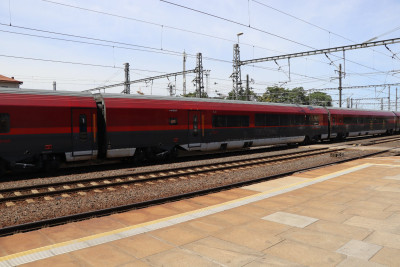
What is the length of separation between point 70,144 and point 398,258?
10.8 metres

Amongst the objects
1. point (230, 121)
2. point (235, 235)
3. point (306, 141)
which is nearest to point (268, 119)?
point (230, 121)

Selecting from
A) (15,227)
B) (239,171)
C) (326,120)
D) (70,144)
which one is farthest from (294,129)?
(15,227)

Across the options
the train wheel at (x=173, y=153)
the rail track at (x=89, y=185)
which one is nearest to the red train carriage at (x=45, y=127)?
the rail track at (x=89, y=185)

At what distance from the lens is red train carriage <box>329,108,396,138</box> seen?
89.6 ft

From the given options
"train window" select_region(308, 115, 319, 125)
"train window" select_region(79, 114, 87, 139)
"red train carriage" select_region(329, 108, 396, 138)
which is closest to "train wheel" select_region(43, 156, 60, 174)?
"train window" select_region(79, 114, 87, 139)

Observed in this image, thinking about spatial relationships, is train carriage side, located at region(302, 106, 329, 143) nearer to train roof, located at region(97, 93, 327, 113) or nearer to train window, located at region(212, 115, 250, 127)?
train roof, located at region(97, 93, 327, 113)

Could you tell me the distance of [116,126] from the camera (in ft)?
42.1

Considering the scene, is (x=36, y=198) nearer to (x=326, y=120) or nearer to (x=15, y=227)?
(x=15, y=227)

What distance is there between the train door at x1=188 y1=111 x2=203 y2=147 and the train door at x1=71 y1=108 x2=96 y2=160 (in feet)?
16.0

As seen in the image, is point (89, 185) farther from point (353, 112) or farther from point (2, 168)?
point (353, 112)

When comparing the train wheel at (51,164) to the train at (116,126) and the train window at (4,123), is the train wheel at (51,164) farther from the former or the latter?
the train window at (4,123)

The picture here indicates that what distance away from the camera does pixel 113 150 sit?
12.9 m

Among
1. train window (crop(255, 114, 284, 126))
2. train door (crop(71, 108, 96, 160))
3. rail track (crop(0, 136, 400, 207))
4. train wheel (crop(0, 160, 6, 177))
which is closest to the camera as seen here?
rail track (crop(0, 136, 400, 207))

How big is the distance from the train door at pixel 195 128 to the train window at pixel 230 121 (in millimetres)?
1071
